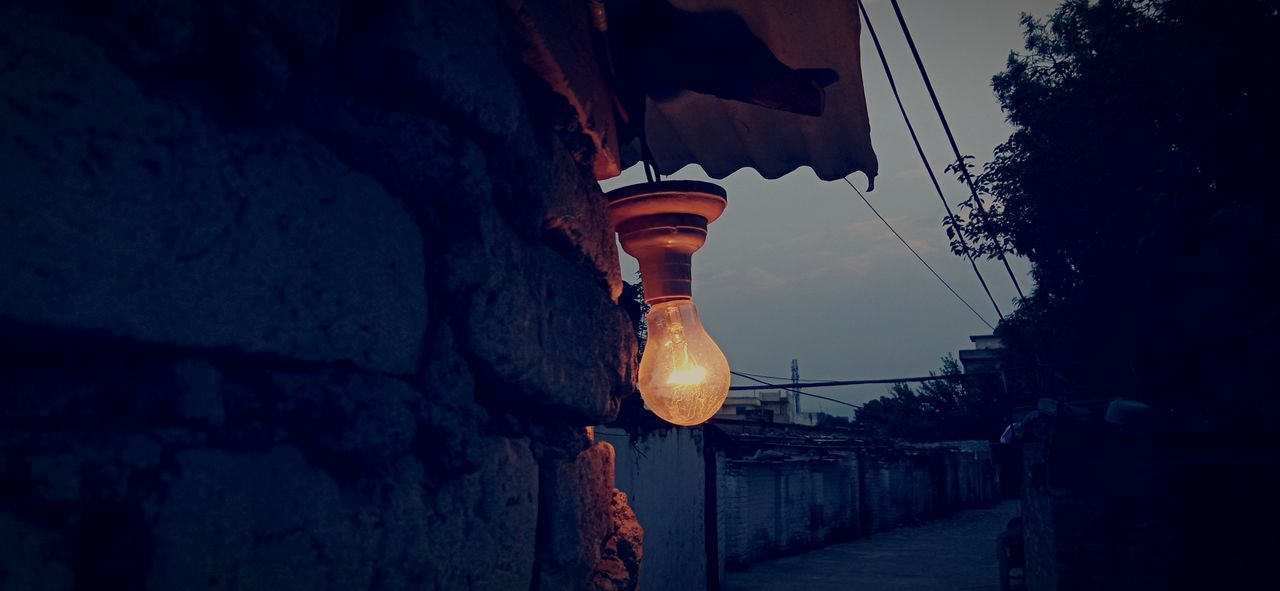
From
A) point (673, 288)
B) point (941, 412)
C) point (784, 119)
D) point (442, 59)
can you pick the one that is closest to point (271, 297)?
point (442, 59)

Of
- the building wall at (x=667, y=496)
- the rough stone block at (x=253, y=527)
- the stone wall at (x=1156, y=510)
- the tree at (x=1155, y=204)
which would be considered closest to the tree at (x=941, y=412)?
the tree at (x=1155, y=204)

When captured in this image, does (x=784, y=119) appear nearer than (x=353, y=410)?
No

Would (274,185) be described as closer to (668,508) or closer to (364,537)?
(364,537)

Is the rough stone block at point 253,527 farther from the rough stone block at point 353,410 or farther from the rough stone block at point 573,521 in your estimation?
the rough stone block at point 573,521

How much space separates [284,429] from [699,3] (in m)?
1.13

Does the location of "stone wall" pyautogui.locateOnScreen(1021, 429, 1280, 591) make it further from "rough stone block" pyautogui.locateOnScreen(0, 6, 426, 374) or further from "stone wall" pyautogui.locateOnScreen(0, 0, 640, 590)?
"rough stone block" pyautogui.locateOnScreen(0, 6, 426, 374)

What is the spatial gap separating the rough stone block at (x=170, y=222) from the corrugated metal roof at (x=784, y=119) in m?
1.02

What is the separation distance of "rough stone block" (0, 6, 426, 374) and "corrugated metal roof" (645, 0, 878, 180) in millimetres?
1017

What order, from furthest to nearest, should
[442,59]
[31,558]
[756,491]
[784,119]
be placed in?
1. [756,491]
2. [784,119]
3. [442,59]
4. [31,558]

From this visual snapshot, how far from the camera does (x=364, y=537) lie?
797 mm

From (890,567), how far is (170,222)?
1343cm

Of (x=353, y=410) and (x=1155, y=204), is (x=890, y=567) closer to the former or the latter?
(x=1155, y=204)

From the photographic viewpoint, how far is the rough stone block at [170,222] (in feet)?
1.75

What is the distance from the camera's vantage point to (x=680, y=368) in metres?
1.59
